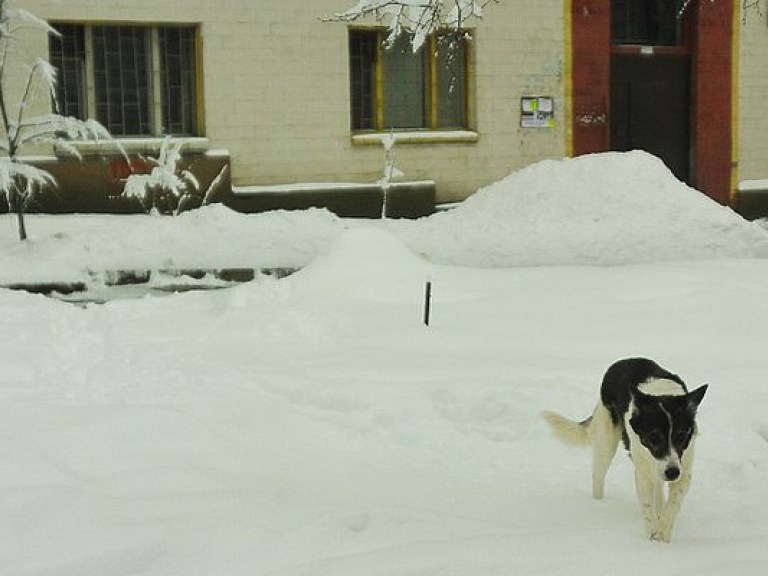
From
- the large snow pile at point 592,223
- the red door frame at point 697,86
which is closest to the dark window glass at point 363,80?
the large snow pile at point 592,223

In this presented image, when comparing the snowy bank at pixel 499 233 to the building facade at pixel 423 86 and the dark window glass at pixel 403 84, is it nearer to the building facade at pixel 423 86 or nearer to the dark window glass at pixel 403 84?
the building facade at pixel 423 86

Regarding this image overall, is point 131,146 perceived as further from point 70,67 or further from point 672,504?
point 672,504

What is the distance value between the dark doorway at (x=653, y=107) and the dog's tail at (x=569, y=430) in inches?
527

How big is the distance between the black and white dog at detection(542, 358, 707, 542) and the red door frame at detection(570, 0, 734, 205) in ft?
42.3

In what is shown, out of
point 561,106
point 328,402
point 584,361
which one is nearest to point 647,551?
point 328,402

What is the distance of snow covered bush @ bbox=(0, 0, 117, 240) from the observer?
12148mm

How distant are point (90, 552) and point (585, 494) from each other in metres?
2.37

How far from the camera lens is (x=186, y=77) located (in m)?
15.1

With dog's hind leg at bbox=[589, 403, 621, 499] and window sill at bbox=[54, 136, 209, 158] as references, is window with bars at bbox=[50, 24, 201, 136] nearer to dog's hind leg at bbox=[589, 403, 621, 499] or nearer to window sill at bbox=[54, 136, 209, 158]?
window sill at bbox=[54, 136, 209, 158]

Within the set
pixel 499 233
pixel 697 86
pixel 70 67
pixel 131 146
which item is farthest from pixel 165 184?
pixel 697 86

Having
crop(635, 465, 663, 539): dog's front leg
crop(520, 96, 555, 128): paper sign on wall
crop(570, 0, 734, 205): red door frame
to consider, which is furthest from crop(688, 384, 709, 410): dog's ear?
crop(570, 0, 734, 205): red door frame

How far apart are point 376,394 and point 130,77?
9.87 meters

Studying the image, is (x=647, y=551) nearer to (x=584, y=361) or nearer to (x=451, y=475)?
(x=451, y=475)

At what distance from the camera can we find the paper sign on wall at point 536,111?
54.5ft
